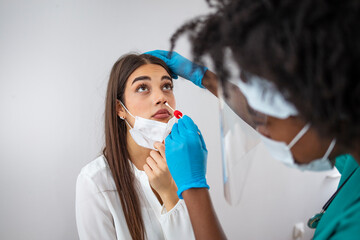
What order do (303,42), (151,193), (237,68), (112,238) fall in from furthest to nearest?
1. (151,193)
2. (112,238)
3. (237,68)
4. (303,42)

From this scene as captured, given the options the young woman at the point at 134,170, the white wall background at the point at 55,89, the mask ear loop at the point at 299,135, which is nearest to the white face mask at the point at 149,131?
the young woman at the point at 134,170

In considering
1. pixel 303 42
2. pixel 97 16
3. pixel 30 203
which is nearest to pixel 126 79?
pixel 97 16

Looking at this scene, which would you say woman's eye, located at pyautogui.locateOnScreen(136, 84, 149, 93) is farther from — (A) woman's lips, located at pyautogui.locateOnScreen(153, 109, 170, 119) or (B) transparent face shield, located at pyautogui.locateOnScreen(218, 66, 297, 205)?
(B) transparent face shield, located at pyautogui.locateOnScreen(218, 66, 297, 205)

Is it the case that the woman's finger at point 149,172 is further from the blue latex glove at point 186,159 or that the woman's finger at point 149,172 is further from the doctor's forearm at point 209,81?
the doctor's forearm at point 209,81

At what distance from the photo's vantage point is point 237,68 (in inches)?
22.8

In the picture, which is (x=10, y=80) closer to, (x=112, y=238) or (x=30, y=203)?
(x=30, y=203)

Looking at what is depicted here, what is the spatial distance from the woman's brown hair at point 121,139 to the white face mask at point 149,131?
0.40ft

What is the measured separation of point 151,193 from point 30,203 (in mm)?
646

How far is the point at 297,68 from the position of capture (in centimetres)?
48

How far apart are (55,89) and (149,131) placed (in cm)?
56

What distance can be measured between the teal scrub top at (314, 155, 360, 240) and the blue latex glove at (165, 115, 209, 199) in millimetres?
375

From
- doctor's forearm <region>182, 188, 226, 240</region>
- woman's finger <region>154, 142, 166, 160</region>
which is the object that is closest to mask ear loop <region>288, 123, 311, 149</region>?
doctor's forearm <region>182, 188, 226, 240</region>

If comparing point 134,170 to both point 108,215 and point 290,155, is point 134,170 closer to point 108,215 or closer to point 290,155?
point 108,215

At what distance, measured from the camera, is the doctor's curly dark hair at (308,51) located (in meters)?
0.45
